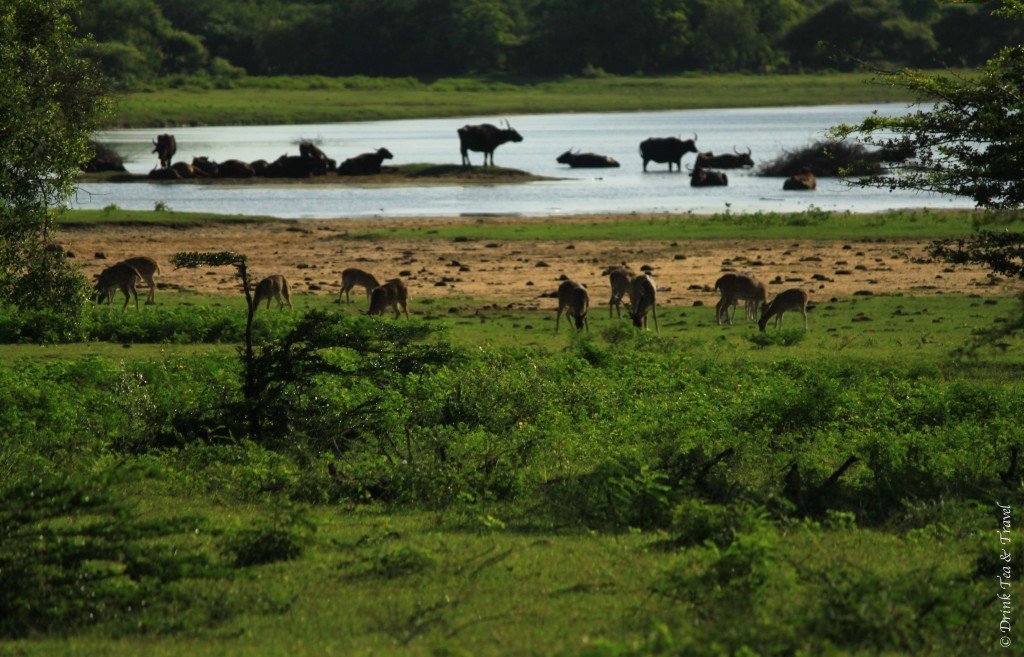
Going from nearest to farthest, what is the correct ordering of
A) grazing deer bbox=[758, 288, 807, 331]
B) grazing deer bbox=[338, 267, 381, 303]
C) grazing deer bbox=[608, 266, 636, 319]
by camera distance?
grazing deer bbox=[758, 288, 807, 331]
grazing deer bbox=[608, 266, 636, 319]
grazing deer bbox=[338, 267, 381, 303]

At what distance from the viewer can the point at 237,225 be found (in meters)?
32.6

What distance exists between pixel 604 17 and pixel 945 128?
99219 millimetres

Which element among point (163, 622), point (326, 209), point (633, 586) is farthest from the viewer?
point (326, 209)

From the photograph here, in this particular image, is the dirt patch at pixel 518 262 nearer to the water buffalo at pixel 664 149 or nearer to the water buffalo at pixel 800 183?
the water buffalo at pixel 800 183

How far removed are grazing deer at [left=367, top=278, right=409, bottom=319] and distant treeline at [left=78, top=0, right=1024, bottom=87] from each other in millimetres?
84437

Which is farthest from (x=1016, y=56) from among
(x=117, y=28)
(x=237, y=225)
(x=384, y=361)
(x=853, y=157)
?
(x=117, y=28)

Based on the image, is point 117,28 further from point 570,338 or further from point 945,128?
point 945,128

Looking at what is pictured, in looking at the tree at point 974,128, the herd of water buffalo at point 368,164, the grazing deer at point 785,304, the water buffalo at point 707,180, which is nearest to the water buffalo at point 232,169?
the herd of water buffalo at point 368,164

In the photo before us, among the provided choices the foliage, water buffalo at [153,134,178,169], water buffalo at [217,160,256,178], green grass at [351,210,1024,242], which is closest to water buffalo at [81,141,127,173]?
water buffalo at [153,134,178,169]

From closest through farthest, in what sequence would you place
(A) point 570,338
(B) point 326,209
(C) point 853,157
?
(A) point 570,338
(B) point 326,209
(C) point 853,157

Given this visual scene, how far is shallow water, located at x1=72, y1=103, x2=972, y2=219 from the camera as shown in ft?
127

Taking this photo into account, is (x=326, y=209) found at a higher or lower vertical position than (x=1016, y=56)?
lower

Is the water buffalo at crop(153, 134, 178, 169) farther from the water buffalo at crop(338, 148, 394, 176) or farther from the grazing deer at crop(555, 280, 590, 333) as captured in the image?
the grazing deer at crop(555, 280, 590, 333)

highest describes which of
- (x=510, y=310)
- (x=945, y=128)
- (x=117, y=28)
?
(x=117, y=28)
